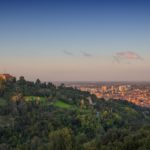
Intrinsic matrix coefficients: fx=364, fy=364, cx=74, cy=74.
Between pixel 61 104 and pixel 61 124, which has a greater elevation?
pixel 61 104

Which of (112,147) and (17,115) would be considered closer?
(112,147)

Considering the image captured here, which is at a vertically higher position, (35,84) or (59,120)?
(35,84)

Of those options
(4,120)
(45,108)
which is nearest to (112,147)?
(4,120)

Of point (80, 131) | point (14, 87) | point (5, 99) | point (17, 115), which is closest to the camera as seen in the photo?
point (80, 131)

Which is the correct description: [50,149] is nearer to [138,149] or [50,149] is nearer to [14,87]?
[138,149]

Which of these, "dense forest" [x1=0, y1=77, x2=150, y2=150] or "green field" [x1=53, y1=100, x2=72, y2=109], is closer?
"dense forest" [x1=0, y1=77, x2=150, y2=150]

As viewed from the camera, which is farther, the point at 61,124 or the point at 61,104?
the point at 61,104

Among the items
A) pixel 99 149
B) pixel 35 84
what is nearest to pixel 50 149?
pixel 99 149

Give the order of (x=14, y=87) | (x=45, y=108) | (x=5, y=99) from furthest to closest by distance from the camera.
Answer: (x=14, y=87) < (x=5, y=99) < (x=45, y=108)

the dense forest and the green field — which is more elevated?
the green field
